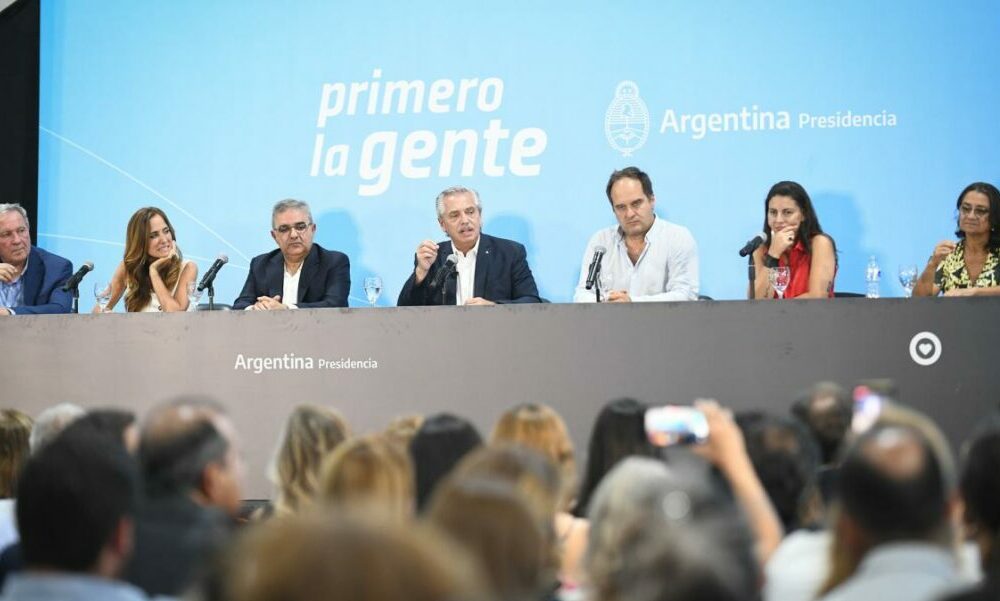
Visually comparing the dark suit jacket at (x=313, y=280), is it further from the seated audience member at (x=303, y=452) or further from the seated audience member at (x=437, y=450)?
the seated audience member at (x=437, y=450)

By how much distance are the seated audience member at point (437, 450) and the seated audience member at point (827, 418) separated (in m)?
0.80

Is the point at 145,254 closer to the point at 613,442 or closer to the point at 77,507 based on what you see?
the point at 613,442

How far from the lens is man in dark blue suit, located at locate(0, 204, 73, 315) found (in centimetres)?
627

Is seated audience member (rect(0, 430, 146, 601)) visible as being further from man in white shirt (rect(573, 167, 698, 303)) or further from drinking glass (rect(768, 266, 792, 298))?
man in white shirt (rect(573, 167, 698, 303))

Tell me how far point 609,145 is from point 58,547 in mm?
5713

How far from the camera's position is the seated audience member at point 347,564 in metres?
0.91

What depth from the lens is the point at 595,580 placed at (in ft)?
4.96

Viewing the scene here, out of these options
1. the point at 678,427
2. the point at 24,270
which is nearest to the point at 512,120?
the point at 24,270

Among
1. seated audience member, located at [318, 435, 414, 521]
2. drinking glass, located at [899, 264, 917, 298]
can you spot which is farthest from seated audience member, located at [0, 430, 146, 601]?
drinking glass, located at [899, 264, 917, 298]

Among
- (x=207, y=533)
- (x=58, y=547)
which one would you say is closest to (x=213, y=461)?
(x=207, y=533)

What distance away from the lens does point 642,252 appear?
5.95 m

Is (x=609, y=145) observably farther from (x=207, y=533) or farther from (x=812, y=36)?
(x=207, y=533)

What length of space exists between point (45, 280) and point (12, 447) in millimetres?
3243

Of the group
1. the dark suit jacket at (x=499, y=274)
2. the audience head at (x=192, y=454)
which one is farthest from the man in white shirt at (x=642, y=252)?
the audience head at (x=192, y=454)
